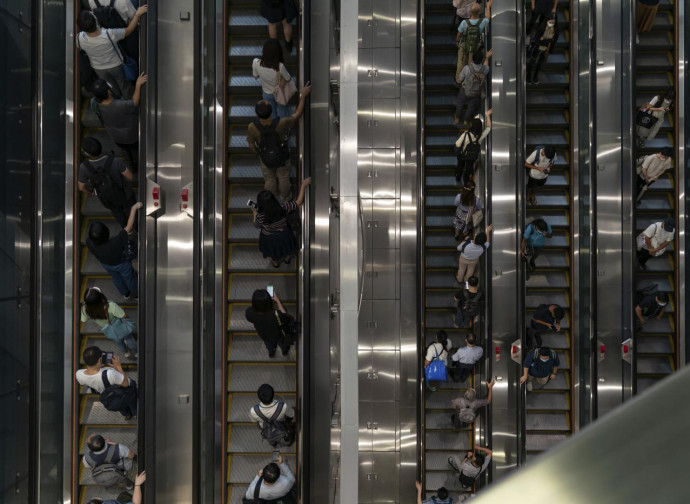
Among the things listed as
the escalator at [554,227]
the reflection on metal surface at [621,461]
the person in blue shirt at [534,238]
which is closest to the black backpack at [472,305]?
the person in blue shirt at [534,238]

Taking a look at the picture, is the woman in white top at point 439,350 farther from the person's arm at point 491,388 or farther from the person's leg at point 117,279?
the person's leg at point 117,279

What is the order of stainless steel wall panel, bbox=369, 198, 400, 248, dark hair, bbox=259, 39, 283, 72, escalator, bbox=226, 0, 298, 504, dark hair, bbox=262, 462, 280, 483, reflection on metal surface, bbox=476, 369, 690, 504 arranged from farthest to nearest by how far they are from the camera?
stainless steel wall panel, bbox=369, 198, 400, 248 → escalator, bbox=226, 0, 298, 504 → dark hair, bbox=259, 39, 283, 72 → dark hair, bbox=262, 462, 280, 483 → reflection on metal surface, bbox=476, 369, 690, 504

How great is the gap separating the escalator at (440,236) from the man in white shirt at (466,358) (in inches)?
20.8

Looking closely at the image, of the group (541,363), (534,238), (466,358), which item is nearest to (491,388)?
(466,358)

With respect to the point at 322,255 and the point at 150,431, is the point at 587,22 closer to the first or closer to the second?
the point at 322,255

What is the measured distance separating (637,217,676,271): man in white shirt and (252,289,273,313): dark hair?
5.81 metres

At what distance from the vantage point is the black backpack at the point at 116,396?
740 cm

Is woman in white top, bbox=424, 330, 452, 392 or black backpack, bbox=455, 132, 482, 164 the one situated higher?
black backpack, bbox=455, 132, 482, 164

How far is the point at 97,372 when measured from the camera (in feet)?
24.0

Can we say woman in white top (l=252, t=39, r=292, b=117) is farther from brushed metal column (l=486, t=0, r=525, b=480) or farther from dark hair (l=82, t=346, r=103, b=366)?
dark hair (l=82, t=346, r=103, b=366)

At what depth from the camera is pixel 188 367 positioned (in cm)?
788

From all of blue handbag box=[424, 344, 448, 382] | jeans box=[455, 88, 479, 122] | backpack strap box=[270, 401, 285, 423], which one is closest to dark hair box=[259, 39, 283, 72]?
jeans box=[455, 88, 479, 122]

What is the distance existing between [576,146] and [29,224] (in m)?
8.07

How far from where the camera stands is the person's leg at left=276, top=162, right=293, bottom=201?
26.5 feet
